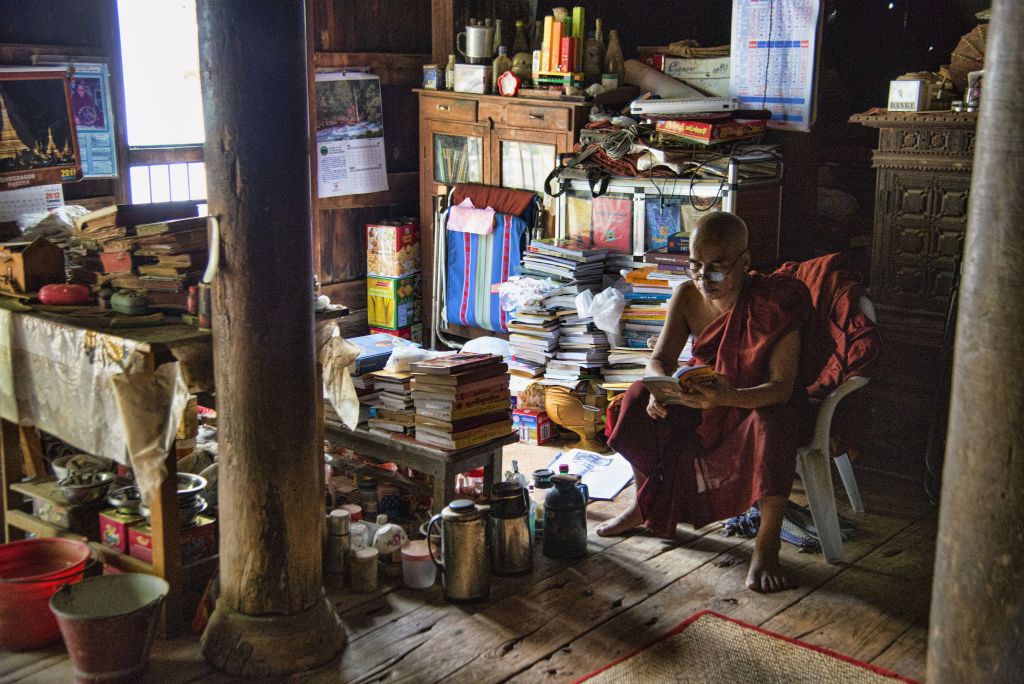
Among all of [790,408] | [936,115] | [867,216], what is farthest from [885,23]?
[790,408]

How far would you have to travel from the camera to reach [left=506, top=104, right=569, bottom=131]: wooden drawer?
20.3 feet

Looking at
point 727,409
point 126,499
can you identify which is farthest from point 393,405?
point 727,409

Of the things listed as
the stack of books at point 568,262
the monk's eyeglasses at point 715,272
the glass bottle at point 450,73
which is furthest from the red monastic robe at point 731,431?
the glass bottle at point 450,73

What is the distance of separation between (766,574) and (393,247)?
3.76 metres

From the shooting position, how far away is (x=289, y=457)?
3.40 meters

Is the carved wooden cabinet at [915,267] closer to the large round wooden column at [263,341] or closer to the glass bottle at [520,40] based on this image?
the glass bottle at [520,40]

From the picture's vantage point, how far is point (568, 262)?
598cm

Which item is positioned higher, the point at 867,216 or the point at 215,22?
the point at 215,22

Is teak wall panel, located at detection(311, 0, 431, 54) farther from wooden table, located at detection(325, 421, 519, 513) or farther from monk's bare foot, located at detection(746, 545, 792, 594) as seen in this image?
monk's bare foot, located at detection(746, 545, 792, 594)

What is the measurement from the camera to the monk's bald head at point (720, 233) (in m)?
4.20

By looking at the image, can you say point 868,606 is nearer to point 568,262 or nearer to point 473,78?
point 568,262

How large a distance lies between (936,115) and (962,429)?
11.0ft

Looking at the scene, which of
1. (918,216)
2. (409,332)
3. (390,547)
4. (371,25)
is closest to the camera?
(390,547)

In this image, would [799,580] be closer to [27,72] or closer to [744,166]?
[744,166]
